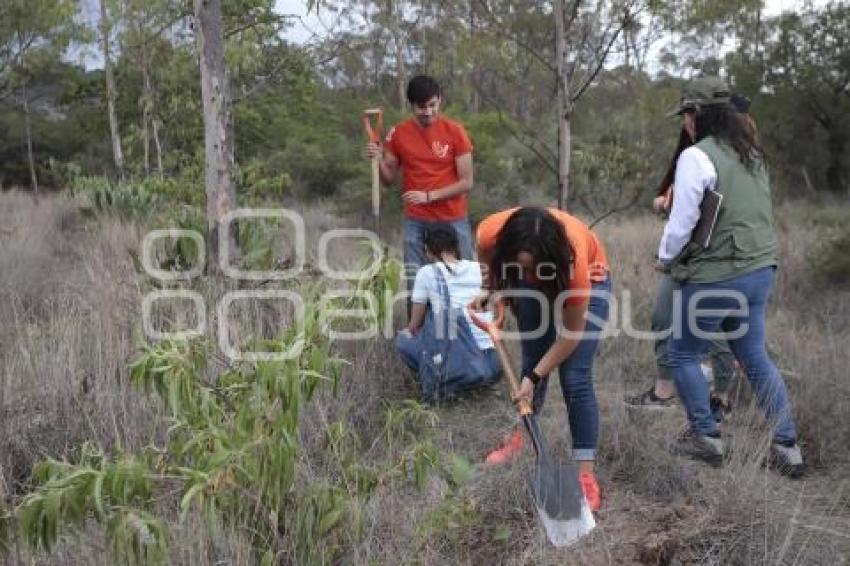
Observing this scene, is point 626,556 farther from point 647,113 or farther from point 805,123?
point 805,123

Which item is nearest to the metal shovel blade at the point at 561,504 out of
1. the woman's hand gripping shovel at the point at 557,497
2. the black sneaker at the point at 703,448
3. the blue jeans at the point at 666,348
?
the woman's hand gripping shovel at the point at 557,497

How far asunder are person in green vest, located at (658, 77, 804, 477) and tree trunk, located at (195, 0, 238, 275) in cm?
222

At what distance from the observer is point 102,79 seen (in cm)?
1538

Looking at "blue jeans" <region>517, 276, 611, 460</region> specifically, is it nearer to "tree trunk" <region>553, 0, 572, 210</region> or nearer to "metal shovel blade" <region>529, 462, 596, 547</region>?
"metal shovel blade" <region>529, 462, 596, 547</region>

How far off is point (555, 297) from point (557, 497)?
656 millimetres

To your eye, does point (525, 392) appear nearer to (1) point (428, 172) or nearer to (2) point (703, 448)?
(2) point (703, 448)

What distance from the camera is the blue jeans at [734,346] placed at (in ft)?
11.2

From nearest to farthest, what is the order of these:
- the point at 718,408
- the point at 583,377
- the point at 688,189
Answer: the point at 583,377
the point at 688,189
the point at 718,408

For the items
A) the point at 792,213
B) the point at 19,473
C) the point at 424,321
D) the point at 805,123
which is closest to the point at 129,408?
the point at 19,473

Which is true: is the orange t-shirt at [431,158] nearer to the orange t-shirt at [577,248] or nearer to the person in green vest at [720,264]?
the person in green vest at [720,264]

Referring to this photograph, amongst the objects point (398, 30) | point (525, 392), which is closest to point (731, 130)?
point (525, 392)

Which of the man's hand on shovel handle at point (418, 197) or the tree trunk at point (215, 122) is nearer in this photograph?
the tree trunk at point (215, 122)

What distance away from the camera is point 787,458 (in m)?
3.48

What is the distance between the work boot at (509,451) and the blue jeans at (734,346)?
70 cm
